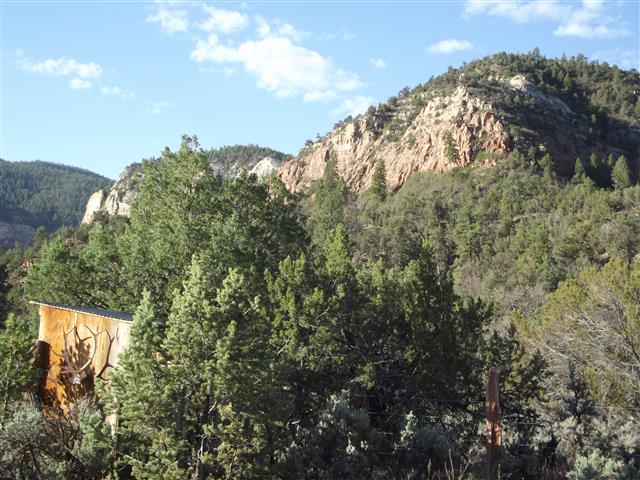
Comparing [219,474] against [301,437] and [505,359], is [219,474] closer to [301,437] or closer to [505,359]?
[301,437]

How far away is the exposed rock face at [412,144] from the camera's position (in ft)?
242

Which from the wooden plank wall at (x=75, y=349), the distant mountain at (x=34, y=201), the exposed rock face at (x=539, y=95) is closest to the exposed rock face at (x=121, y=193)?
the distant mountain at (x=34, y=201)

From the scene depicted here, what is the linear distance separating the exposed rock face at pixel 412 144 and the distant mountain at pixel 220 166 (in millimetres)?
21425

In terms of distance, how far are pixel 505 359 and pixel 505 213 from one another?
3976cm

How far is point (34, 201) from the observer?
6535 inches

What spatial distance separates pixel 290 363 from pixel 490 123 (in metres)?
70.7

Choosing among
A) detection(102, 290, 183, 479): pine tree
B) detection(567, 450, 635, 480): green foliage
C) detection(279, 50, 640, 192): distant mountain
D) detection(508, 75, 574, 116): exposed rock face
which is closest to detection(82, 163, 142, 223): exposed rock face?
detection(279, 50, 640, 192): distant mountain

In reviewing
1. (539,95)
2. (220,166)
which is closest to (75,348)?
(539,95)

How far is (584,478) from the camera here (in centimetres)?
721

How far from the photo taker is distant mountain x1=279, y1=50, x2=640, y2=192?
7350cm

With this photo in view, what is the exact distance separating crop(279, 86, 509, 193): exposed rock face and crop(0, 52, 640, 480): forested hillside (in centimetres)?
5728

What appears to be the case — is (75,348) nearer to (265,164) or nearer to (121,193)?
(121,193)

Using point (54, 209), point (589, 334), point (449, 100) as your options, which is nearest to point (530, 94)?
point (449, 100)

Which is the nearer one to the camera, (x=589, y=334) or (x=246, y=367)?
(x=246, y=367)
